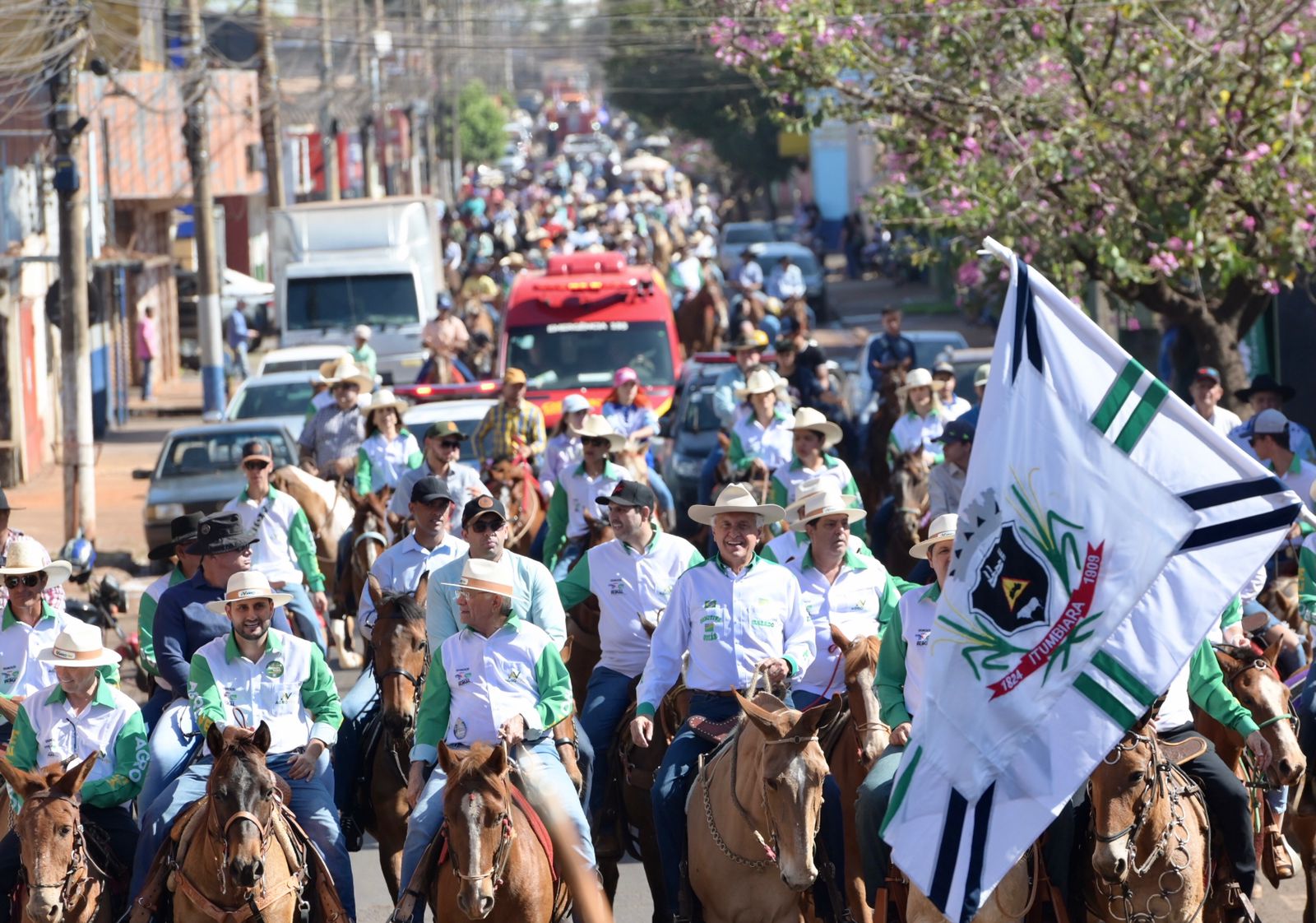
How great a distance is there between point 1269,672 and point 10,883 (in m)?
5.90

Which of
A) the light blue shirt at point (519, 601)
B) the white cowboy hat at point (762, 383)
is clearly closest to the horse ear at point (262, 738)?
the light blue shirt at point (519, 601)

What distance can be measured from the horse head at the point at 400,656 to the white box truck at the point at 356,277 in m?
18.0

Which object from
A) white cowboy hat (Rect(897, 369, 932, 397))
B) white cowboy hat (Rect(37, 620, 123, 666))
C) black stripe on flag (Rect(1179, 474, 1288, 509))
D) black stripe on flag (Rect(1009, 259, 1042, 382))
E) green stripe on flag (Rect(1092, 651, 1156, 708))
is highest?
black stripe on flag (Rect(1009, 259, 1042, 382))

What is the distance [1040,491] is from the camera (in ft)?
22.1

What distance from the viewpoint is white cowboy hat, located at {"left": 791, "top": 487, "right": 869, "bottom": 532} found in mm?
10125

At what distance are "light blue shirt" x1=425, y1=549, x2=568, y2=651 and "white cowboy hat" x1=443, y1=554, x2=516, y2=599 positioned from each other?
1.57ft

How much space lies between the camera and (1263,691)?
9656 mm

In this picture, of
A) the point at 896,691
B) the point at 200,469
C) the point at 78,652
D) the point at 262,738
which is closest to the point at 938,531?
the point at 896,691

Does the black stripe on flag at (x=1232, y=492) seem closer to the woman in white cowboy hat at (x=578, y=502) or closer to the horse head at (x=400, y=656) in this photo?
the horse head at (x=400, y=656)

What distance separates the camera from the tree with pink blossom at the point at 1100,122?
17.6 meters

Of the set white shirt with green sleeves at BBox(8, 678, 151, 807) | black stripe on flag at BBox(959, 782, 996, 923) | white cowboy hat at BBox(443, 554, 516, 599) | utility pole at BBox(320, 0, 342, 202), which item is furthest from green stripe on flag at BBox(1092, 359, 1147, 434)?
utility pole at BBox(320, 0, 342, 202)

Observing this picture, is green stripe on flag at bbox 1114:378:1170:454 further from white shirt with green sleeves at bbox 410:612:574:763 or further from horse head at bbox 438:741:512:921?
white shirt with green sleeves at bbox 410:612:574:763

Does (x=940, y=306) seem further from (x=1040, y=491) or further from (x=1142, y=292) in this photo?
(x=1040, y=491)

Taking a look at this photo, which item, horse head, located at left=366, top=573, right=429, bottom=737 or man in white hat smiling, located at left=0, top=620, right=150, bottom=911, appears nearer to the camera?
man in white hat smiling, located at left=0, top=620, right=150, bottom=911
